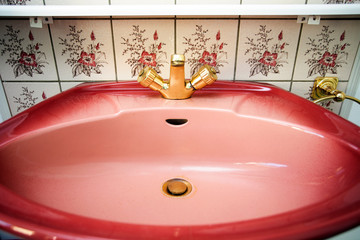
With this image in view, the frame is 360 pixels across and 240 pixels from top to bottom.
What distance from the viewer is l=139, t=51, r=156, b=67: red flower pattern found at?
2.07 ft

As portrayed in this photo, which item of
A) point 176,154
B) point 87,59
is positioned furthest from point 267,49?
point 87,59

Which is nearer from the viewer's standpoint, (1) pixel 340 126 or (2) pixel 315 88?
(1) pixel 340 126

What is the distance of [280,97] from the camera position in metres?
0.58

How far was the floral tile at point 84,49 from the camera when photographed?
60 cm

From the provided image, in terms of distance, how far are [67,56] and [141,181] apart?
412 millimetres

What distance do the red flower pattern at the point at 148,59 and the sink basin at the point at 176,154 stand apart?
8cm

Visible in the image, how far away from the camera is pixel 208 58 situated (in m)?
0.64

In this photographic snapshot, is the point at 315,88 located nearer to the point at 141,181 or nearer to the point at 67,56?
the point at 141,181

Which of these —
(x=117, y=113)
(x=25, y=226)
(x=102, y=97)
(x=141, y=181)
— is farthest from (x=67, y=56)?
(x=25, y=226)

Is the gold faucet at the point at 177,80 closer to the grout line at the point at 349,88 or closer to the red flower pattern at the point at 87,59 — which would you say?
the red flower pattern at the point at 87,59

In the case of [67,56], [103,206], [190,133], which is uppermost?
[67,56]

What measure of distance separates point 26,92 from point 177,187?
0.53m

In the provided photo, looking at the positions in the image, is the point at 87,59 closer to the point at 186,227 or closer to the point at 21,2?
the point at 21,2

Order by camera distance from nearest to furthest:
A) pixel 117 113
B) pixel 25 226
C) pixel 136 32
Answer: pixel 25 226, pixel 117 113, pixel 136 32
